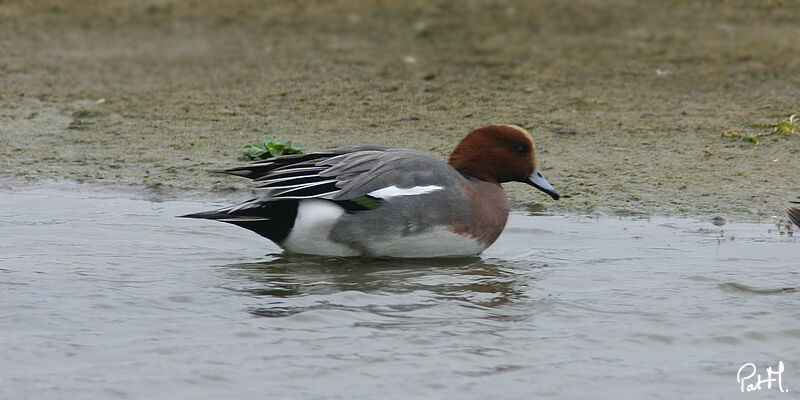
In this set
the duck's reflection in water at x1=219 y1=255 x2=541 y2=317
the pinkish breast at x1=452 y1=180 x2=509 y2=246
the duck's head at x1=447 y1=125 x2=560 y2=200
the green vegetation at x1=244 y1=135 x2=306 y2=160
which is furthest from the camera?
the green vegetation at x1=244 y1=135 x2=306 y2=160

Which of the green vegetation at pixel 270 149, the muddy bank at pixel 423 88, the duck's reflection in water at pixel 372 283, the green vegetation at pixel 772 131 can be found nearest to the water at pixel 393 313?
the duck's reflection in water at pixel 372 283

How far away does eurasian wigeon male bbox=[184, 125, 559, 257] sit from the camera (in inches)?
230

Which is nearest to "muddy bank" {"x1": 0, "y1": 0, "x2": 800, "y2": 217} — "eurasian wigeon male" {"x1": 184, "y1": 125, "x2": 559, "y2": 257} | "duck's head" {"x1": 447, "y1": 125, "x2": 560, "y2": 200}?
"duck's head" {"x1": 447, "y1": 125, "x2": 560, "y2": 200}

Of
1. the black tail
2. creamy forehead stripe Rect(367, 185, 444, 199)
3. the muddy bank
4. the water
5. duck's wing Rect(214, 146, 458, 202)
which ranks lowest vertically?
the water

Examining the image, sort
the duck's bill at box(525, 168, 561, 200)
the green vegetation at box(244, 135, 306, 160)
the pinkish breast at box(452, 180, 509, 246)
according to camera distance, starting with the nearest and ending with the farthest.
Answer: the pinkish breast at box(452, 180, 509, 246) < the duck's bill at box(525, 168, 561, 200) < the green vegetation at box(244, 135, 306, 160)

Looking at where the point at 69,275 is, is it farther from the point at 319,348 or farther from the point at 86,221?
the point at 319,348

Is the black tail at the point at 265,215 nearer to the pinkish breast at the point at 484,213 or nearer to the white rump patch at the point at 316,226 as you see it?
the white rump patch at the point at 316,226

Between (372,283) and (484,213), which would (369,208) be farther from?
(484,213)

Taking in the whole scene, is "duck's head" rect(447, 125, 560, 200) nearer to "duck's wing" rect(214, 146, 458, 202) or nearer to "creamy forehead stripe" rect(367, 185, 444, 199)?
"duck's wing" rect(214, 146, 458, 202)

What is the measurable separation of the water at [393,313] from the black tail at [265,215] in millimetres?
205

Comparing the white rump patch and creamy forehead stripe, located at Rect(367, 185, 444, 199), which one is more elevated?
creamy forehead stripe, located at Rect(367, 185, 444, 199)

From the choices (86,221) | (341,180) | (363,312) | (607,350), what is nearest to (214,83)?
(86,221)

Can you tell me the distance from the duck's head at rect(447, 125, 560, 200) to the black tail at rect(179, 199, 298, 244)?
40.4 inches


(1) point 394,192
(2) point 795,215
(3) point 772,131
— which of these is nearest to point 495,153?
(1) point 394,192
